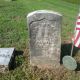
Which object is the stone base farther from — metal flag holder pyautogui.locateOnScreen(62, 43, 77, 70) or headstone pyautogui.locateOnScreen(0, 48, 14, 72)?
headstone pyautogui.locateOnScreen(0, 48, 14, 72)

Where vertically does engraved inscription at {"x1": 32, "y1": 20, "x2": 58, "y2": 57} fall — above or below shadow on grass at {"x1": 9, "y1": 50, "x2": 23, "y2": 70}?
above

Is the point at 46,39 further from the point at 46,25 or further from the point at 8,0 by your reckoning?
the point at 8,0

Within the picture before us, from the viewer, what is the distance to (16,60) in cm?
824

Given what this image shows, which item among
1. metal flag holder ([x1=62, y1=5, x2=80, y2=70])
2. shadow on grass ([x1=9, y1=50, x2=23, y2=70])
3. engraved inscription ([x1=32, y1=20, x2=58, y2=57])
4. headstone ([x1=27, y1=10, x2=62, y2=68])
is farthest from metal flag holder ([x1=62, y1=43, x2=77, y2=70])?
shadow on grass ([x1=9, y1=50, x2=23, y2=70])

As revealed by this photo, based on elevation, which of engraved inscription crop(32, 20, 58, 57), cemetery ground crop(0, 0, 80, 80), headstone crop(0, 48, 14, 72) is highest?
engraved inscription crop(32, 20, 58, 57)

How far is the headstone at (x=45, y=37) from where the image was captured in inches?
285

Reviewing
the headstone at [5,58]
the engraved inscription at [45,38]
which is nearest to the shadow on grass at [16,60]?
the headstone at [5,58]

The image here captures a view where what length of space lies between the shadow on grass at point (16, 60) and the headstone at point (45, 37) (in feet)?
1.41

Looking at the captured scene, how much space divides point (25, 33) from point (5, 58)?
9.12ft

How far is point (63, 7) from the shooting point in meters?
14.7

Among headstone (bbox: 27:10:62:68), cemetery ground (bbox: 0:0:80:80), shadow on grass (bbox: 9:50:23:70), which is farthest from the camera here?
shadow on grass (bbox: 9:50:23:70)

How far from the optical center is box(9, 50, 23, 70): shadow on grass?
793 centimetres

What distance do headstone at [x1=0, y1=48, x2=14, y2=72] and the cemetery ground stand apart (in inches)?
7.3

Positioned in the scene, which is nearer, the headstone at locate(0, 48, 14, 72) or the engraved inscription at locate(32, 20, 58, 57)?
the engraved inscription at locate(32, 20, 58, 57)
